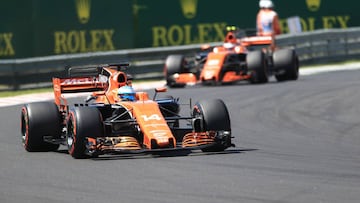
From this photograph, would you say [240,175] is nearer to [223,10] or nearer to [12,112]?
[12,112]

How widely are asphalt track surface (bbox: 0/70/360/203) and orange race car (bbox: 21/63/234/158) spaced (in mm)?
161

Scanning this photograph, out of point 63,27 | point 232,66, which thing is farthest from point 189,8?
point 232,66

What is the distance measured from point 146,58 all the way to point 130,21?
1.03 metres

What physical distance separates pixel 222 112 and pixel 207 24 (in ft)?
56.8

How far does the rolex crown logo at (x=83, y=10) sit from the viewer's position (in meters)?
25.9

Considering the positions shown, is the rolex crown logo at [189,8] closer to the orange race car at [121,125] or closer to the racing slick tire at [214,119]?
the orange race car at [121,125]

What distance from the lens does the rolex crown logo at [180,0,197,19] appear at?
29.0m

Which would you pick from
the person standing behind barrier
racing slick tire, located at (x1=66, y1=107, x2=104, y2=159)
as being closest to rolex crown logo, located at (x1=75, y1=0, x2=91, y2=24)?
the person standing behind barrier

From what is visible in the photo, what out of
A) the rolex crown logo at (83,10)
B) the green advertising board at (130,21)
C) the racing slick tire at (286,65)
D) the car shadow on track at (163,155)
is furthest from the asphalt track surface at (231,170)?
the rolex crown logo at (83,10)

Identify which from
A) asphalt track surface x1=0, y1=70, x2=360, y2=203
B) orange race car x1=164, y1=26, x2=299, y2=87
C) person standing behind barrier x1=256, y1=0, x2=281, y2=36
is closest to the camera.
A: asphalt track surface x1=0, y1=70, x2=360, y2=203

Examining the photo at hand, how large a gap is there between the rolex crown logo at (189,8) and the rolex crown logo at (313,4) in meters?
4.29

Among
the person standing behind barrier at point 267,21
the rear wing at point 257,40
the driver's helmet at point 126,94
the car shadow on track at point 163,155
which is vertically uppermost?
the person standing behind barrier at point 267,21

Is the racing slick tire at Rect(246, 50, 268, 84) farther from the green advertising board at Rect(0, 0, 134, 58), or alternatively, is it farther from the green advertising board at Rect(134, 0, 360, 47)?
the green advertising board at Rect(134, 0, 360, 47)

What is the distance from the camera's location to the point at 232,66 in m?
24.2
